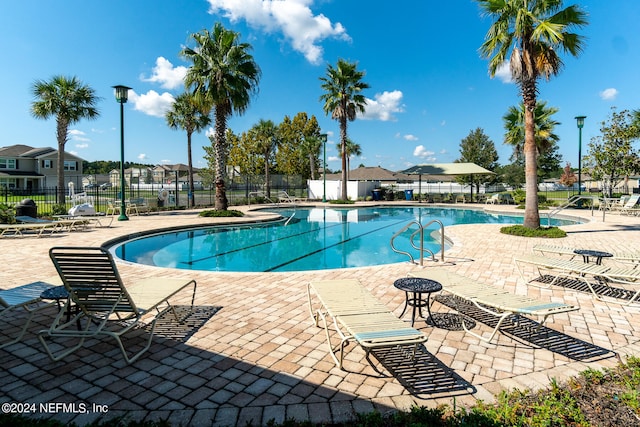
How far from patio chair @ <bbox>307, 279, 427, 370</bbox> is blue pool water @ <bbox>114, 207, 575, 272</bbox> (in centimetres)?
481

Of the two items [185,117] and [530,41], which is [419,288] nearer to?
[530,41]

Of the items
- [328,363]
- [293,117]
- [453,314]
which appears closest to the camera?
[328,363]

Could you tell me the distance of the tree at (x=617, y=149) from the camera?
66.1 ft

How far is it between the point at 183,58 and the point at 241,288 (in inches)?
597

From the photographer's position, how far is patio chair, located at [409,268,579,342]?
3.52m

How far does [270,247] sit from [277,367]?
8.35 m

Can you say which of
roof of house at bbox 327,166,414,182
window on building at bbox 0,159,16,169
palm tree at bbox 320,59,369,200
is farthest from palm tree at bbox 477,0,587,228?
window on building at bbox 0,159,16,169

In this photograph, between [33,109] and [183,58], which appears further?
[33,109]

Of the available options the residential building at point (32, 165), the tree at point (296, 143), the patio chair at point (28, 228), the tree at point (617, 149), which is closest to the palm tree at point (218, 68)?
the patio chair at point (28, 228)

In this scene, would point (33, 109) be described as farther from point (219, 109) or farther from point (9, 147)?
point (9, 147)

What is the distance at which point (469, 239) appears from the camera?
10.6m

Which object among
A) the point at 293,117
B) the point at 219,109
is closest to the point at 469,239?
the point at 219,109

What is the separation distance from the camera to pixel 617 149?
2033 centimetres

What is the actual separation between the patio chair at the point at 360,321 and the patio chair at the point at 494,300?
1033 mm
